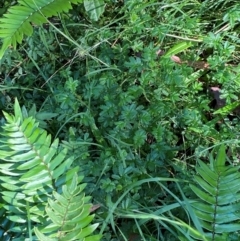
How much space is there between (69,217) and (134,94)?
529 millimetres

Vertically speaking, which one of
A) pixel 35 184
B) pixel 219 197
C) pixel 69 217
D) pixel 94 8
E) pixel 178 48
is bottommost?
pixel 219 197

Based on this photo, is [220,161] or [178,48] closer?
[220,161]

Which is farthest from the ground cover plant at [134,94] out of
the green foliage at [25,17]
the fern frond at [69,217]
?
the fern frond at [69,217]

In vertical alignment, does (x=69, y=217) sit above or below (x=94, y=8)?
→ below

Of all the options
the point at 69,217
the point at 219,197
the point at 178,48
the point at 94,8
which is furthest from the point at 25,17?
the point at 219,197

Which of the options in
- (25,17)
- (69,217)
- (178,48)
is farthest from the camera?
(178,48)

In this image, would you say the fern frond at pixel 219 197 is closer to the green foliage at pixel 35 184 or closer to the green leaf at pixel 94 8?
the green foliage at pixel 35 184

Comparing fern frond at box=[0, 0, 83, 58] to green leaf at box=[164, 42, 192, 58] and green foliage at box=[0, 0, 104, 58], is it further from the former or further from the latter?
green leaf at box=[164, 42, 192, 58]

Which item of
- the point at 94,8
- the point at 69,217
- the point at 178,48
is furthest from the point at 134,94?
the point at 69,217

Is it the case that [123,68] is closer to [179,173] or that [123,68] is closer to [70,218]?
[179,173]

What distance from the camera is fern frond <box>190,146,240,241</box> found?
142 centimetres

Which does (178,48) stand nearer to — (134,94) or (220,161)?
(134,94)

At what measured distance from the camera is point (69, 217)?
52.6 inches

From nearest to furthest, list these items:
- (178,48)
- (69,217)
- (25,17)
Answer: (69,217), (25,17), (178,48)
